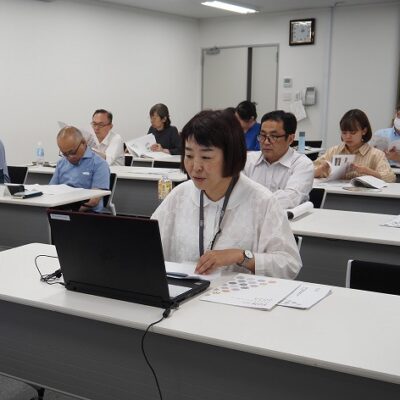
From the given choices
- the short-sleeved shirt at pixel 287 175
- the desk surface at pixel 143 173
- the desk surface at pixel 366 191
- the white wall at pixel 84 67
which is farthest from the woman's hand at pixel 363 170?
the white wall at pixel 84 67

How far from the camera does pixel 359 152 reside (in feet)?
14.8

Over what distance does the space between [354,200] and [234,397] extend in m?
2.85

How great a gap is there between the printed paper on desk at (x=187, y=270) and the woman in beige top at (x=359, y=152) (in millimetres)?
2678

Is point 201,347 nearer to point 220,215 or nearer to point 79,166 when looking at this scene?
point 220,215

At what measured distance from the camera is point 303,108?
939 cm

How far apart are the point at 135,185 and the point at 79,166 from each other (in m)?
1.04

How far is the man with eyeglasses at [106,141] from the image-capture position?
20.1ft

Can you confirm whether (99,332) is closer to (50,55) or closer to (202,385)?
(202,385)

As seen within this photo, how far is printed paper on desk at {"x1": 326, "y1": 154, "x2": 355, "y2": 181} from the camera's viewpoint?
4352mm

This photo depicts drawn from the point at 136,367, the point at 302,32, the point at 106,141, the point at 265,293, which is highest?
the point at 302,32

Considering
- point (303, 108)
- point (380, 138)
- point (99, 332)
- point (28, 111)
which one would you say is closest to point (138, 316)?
point (99, 332)

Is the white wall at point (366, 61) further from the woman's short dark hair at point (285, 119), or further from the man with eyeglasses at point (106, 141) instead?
the woman's short dark hair at point (285, 119)

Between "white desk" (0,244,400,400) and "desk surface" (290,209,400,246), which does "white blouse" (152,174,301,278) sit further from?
"desk surface" (290,209,400,246)

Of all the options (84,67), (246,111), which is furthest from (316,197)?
(84,67)
